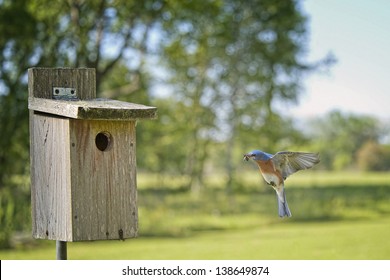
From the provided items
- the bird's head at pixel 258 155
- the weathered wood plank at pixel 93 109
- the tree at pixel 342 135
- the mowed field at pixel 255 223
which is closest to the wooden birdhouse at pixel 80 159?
the weathered wood plank at pixel 93 109

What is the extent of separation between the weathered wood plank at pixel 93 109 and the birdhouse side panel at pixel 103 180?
100 millimetres

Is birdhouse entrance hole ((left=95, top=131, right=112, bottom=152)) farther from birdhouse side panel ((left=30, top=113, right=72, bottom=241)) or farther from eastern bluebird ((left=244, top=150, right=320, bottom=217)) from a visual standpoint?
eastern bluebird ((left=244, top=150, right=320, bottom=217))

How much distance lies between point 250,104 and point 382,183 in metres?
3.41

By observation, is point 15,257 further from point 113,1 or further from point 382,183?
point 382,183

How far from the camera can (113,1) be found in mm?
12391

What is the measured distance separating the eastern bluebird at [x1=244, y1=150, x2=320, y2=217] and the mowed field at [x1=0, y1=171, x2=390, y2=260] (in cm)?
549

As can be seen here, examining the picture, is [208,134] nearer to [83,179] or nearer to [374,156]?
[374,156]

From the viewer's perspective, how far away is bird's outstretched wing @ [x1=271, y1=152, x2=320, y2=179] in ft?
11.3

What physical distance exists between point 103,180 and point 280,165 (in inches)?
35.7

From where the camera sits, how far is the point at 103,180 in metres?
3.75

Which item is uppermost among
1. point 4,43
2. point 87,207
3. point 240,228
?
point 4,43

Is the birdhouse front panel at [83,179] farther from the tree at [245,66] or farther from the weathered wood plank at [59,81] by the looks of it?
the tree at [245,66]

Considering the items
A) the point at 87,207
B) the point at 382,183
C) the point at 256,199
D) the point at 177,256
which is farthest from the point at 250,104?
the point at 87,207

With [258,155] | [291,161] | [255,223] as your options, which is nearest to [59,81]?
[258,155]
